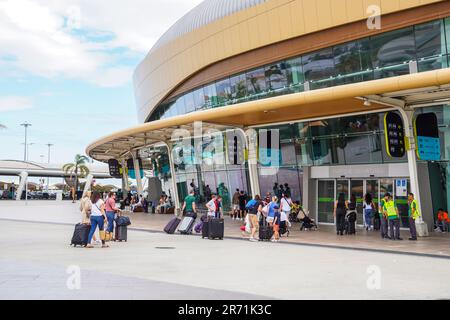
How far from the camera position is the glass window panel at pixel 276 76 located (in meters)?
26.2

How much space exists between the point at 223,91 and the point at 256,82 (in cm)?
314

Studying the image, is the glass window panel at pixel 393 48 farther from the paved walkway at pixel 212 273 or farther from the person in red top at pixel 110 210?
the person in red top at pixel 110 210

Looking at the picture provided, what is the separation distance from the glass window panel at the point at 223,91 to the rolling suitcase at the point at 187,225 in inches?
464

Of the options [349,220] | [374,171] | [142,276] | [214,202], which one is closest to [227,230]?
[214,202]

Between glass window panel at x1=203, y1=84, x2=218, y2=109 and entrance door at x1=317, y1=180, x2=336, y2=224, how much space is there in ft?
30.0

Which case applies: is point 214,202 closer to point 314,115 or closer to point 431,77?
point 314,115

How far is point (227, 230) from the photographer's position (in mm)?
21625

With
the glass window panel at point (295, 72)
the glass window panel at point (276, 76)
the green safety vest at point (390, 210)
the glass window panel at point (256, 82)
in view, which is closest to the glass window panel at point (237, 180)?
the glass window panel at point (256, 82)

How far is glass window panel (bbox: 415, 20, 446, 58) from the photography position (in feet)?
65.2

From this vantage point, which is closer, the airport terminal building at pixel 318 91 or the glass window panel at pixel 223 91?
the airport terminal building at pixel 318 91

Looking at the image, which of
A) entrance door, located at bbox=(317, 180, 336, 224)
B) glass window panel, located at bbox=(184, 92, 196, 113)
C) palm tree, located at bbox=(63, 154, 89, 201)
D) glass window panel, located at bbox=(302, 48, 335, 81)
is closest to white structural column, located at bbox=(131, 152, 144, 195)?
glass window panel, located at bbox=(184, 92, 196, 113)

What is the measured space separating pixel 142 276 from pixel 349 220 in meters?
12.0

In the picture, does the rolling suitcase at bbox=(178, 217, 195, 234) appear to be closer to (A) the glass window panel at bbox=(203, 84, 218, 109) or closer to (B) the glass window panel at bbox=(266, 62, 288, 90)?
(B) the glass window panel at bbox=(266, 62, 288, 90)

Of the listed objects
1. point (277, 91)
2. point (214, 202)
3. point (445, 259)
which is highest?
point (277, 91)
